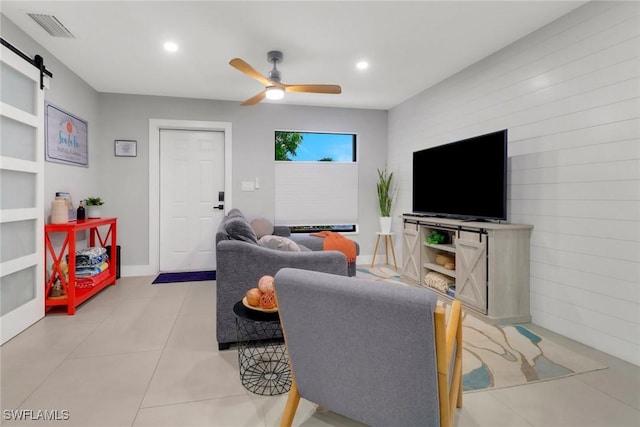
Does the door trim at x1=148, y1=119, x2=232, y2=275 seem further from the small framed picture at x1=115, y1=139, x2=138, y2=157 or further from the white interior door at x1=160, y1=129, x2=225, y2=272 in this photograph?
the small framed picture at x1=115, y1=139, x2=138, y2=157

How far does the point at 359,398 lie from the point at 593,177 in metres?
2.39

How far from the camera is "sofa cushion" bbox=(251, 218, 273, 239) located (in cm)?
468

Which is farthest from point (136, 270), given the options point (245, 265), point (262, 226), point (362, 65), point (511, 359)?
point (511, 359)

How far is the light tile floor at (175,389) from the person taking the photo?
5.44 feet

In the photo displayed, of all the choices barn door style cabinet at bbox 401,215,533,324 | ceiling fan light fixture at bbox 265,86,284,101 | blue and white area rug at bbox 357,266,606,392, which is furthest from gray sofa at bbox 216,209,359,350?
ceiling fan light fixture at bbox 265,86,284,101

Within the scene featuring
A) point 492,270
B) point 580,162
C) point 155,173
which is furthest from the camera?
point 155,173

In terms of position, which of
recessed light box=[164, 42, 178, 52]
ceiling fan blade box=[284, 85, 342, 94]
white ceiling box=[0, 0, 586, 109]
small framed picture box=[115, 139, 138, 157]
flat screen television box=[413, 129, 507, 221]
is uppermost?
white ceiling box=[0, 0, 586, 109]

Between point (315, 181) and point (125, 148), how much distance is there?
270cm

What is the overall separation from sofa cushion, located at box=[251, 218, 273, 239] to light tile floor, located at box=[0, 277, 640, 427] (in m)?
1.99

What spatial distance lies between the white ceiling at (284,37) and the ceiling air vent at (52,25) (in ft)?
0.17

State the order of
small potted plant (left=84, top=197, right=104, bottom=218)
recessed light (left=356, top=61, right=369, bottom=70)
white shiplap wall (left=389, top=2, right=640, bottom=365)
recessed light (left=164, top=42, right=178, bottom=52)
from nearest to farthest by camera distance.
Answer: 1. white shiplap wall (left=389, top=2, right=640, bottom=365)
2. recessed light (left=164, top=42, right=178, bottom=52)
3. recessed light (left=356, top=61, right=369, bottom=70)
4. small potted plant (left=84, top=197, right=104, bottom=218)

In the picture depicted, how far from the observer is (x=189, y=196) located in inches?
193

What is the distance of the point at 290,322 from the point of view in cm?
136

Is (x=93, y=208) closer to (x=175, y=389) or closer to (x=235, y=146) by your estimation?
(x=235, y=146)
